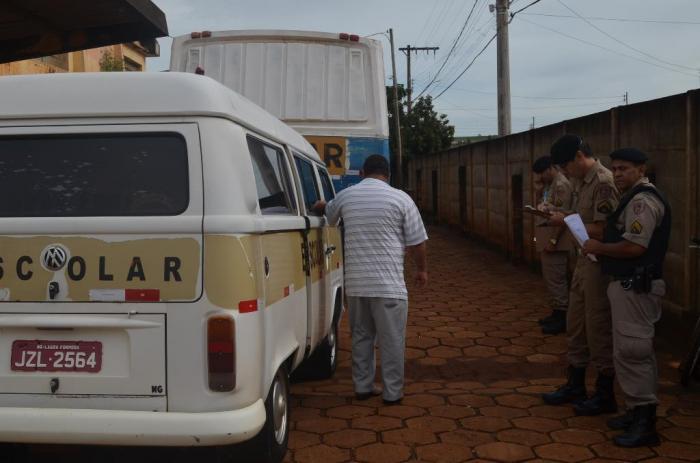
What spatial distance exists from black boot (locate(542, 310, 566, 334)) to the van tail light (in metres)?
4.73

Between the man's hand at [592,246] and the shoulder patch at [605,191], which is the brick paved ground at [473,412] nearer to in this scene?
the man's hand at [592,246]

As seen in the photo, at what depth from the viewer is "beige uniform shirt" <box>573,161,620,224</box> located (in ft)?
14.4

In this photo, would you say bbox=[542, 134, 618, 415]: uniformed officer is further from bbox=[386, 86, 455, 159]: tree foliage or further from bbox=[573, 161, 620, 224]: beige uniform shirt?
bbox=[386, 86, 455, 159]: tree foliage

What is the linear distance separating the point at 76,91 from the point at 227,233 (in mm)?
918

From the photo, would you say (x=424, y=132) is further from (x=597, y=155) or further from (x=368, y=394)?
(x=368, y=394)

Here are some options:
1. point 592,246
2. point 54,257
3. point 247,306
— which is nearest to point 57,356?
point 54,257

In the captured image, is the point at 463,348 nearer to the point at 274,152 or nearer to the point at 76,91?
the point at 274,152

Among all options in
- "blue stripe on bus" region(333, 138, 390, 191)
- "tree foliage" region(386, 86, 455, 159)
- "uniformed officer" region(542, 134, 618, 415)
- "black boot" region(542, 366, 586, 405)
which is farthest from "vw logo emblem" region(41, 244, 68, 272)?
"tree foliage" region(386, 86, 455, 159)

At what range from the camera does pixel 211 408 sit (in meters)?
2.80

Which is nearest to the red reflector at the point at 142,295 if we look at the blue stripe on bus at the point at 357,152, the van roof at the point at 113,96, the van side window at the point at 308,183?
the van roof at the point at 113,96

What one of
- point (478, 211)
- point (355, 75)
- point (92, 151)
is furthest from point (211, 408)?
point (478, 211)

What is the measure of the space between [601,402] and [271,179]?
8.61ft

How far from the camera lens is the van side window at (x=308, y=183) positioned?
14.8 ft

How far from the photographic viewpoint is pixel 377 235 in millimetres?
4680
